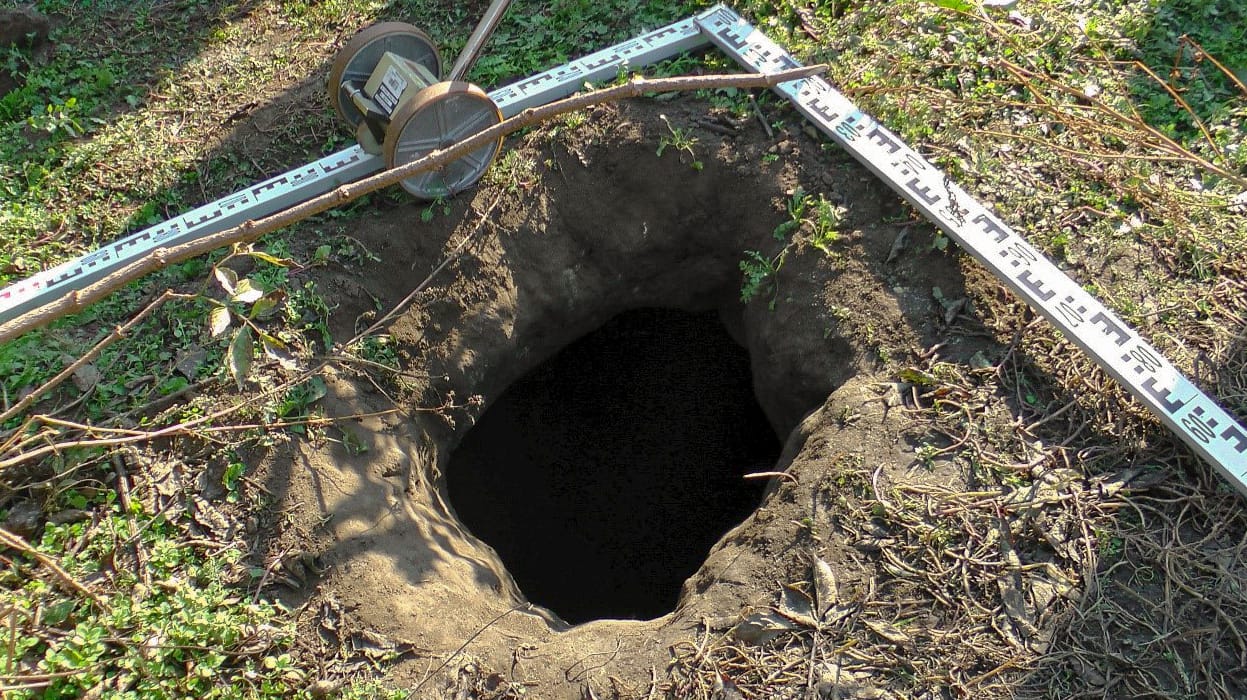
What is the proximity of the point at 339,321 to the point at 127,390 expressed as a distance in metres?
0.68

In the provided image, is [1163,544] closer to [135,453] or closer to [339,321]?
[339,321]

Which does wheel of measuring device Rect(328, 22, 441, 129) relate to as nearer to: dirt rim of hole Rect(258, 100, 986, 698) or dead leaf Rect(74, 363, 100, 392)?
dirt rim of hole Rect(258, 100, 986, 698)

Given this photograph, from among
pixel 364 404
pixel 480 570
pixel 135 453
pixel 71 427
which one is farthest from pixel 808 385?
pixel 71 427

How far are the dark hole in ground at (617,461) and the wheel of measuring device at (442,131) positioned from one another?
1.06 m

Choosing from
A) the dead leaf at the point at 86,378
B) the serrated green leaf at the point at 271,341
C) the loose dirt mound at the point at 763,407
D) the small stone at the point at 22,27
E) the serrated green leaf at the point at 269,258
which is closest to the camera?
the serrated green leaf at the point at 269,258

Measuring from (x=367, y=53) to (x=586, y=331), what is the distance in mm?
1397

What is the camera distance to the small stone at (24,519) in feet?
8.53

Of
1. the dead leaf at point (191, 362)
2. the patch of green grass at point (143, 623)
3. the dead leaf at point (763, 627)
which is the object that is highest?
the dead leaf at point (191, 362)

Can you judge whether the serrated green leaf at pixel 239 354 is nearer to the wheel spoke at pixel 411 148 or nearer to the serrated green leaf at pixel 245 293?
the serrated green leaf at pixel 245 293

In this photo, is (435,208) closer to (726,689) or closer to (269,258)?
(269,258)

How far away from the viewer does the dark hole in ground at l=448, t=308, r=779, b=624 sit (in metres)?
3.92

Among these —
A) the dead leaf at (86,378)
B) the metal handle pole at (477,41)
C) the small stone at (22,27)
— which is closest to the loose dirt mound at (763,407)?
the metal handle pole at (477,41)

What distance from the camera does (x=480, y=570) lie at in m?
2.83

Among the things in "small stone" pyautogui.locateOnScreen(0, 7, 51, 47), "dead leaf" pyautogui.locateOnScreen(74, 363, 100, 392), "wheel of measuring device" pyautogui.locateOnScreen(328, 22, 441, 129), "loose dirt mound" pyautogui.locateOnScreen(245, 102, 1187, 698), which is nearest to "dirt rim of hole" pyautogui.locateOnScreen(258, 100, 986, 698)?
"loose dirt mound" pyautogui.locateOnScreen(245, 102, 1187, 698)
